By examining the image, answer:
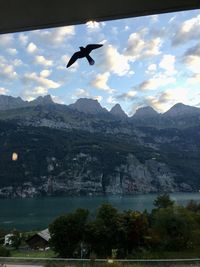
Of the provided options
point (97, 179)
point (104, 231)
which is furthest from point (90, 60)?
point (97, 179)

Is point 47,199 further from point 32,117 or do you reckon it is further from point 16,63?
point 32,117

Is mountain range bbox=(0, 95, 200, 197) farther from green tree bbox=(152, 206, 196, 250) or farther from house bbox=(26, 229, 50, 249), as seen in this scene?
green tree bbox=(152, 206, 196, 250)

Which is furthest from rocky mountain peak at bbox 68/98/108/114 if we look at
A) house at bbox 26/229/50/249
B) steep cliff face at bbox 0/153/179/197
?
house at bbox 26/229/50/249

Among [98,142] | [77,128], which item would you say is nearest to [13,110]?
[77,128]

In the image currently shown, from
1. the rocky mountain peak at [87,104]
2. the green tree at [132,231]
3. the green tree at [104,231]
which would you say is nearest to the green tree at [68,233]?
the green tree at [104,231]

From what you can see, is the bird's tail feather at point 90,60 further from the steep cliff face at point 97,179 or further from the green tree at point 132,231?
the steep cliff face at point 97,179

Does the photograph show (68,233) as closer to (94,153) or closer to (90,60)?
(90,60)

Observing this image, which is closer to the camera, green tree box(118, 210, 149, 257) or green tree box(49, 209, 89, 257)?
green tree box(49, 209, 89, 257)
